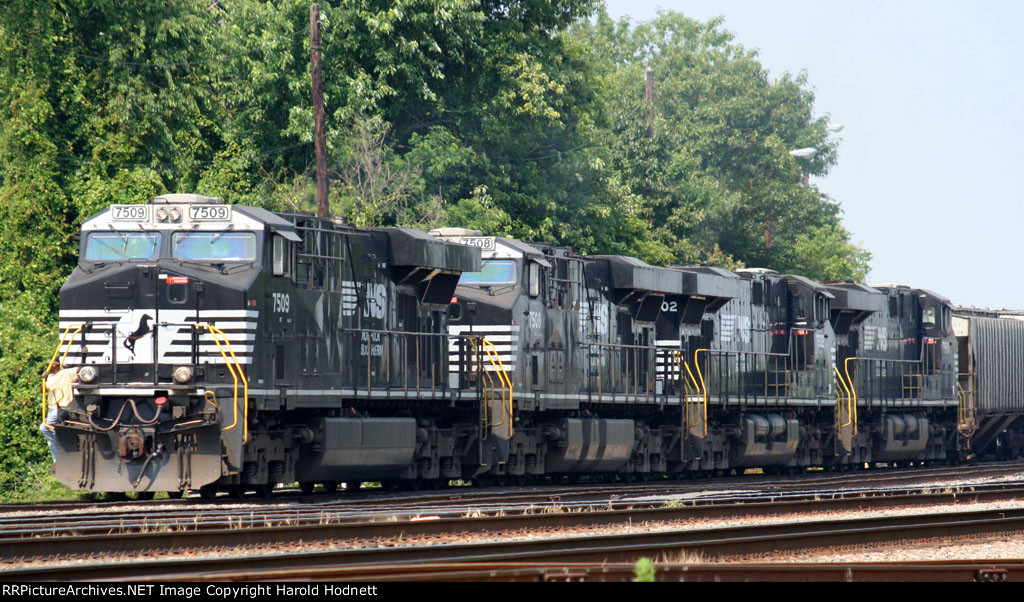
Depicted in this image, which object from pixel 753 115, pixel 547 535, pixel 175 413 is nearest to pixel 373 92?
pixel 175 413

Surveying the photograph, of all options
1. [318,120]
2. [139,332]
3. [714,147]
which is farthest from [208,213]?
[714,147]

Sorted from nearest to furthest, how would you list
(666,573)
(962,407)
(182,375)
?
(666,573), (182,375), (962,407)

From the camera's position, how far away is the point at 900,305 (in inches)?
1380

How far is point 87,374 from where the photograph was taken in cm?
1636

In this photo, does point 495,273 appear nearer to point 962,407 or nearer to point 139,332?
point 139,332

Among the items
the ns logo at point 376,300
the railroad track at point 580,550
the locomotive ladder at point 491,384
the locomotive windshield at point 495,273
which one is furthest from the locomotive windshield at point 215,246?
the railroad track at point 580,550

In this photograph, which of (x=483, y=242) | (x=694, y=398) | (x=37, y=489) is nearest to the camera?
(x=483, y=242)

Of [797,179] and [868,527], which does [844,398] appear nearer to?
[868,527]

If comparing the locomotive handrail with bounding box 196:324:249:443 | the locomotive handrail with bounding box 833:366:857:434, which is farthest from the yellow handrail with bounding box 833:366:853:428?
the locomotive handrail with bounding box 196:324:249:443

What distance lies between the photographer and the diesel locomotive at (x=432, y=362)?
1653 cm

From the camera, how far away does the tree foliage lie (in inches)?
1070

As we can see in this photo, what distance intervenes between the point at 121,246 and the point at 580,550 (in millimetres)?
8881

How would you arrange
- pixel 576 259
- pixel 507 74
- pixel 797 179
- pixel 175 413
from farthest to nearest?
pixel 797 179 → pixel 507 74 → pixel 576 259 → pixel 175 413
